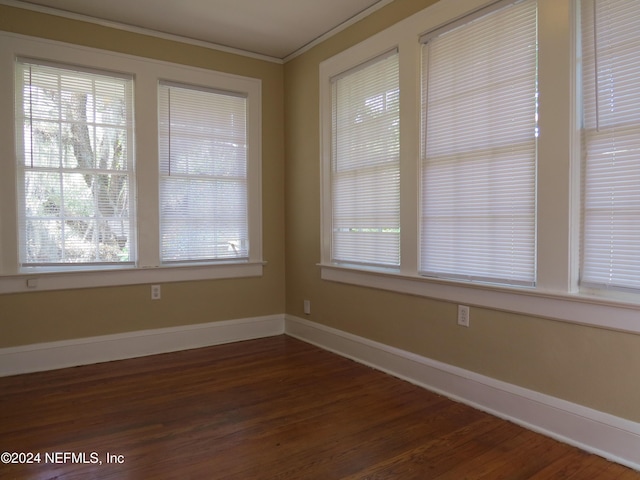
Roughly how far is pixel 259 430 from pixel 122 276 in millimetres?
1981

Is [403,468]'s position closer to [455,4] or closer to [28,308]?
[455,4]

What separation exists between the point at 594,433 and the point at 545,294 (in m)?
0.68

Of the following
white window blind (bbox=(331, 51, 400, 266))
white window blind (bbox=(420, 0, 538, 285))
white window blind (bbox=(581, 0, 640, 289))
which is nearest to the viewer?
white window blind (bbox=(581, 0, 640, 289))

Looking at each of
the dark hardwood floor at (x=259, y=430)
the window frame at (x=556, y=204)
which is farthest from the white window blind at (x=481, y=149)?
the dark hardwood floor at (x=259, y=430)

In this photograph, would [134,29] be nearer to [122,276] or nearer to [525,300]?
[122,276]

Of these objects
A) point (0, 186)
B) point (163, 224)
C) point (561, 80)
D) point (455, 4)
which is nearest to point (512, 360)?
point (561, 80)

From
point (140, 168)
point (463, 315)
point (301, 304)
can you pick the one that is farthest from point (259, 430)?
point (140, 168)

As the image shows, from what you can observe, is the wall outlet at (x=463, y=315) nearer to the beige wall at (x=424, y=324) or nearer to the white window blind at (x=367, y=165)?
the beige wall at (x=424, y=324)

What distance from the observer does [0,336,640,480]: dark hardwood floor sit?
1.99 m

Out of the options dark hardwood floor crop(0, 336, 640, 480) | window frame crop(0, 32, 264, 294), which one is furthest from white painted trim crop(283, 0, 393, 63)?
dark hardwood floor crop(0, 336, 640, 480)

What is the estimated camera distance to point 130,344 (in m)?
3.71

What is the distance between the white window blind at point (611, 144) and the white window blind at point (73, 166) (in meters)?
3.28

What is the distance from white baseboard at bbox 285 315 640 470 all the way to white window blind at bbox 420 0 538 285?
2.01 ft

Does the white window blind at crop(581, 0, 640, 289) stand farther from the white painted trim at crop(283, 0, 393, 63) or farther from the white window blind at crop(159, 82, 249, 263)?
the white window blind at crop(159, 82, 249, 263)
